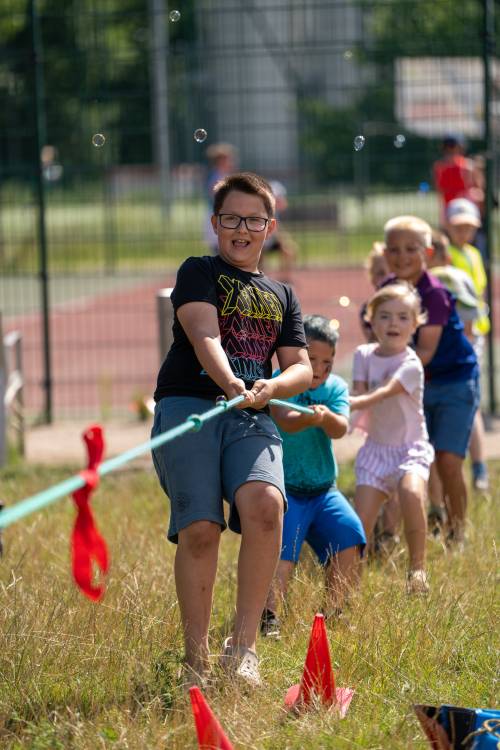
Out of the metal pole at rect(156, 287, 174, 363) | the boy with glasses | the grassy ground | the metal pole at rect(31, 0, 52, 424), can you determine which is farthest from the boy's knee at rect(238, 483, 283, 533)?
the metal pole at rect(31, 0, 52, 424)

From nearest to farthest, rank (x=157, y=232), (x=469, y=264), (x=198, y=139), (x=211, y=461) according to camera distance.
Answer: (x=211, y=461), (x=198, y=139), (x=469, y=264), (x=157, y=232)

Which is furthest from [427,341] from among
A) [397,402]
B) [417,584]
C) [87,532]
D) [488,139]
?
[488,139]

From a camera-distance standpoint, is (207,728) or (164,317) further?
(164,317)

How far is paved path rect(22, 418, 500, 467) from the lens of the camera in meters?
8.40

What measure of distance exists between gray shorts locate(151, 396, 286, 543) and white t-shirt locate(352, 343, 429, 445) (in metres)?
1.32

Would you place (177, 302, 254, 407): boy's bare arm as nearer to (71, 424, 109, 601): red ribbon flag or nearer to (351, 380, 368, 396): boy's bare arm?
(71, 424, 109, 601): red ribbon flag

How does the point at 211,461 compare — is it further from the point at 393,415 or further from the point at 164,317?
the point at 164,317

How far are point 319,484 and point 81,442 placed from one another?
170 inches

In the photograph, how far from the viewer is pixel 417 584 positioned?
16.0 feet

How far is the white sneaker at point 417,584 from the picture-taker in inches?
191

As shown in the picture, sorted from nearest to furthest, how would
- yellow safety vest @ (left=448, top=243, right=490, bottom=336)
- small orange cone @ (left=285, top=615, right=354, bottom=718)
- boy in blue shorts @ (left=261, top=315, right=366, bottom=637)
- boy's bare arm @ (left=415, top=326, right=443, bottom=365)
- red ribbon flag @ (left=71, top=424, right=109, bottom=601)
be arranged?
1. red ribbon flag @ (left=71, top=424, right=109, bottom=601)
2. small orange cone @ (left=285, top=615, right=354, bottom=718)
3. boy in blue shorts @ (left=261, top=315, right=366, bottom=637)
4. boy's bare arm @ (left=415, top=326, right=443, bottom=365)
5. yellow safety vest @ (left=448, top=243, right=490, bottom=336)

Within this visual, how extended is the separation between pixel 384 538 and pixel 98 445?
310 centimetres

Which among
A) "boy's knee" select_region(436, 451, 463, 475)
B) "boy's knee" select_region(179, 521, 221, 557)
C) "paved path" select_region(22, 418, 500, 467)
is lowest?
"paved path" select_region(22, 418, 500, 467)

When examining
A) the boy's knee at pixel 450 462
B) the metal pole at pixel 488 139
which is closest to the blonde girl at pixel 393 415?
the boy's knee at pixel 450 462
